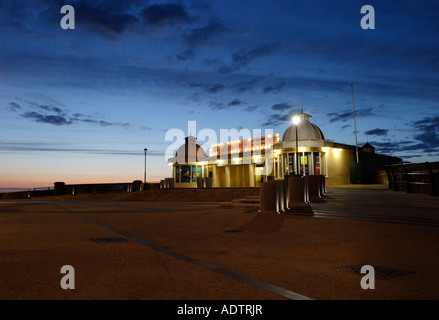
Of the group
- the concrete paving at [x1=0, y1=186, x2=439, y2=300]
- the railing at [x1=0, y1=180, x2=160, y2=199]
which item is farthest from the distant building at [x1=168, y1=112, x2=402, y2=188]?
the concrete paving at [x1=0, y1=186, x2=439, y2=300]

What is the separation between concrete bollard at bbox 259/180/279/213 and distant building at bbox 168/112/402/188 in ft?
43.3

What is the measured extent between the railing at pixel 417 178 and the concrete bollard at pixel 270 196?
9501 mm

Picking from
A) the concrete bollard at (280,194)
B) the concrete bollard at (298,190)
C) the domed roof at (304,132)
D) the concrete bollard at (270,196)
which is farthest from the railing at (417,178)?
the domed roof at (304,132)

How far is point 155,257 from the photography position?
217 inches

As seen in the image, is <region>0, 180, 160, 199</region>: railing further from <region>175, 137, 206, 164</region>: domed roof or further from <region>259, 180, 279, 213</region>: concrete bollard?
<region>259, 180, 279, 213</region>: concrete bollard

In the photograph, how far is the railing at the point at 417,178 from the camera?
16.6m

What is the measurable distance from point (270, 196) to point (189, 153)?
31.8 meters

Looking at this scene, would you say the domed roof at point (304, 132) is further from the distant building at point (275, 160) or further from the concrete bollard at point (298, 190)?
the concrete bollard at point (298, 190)

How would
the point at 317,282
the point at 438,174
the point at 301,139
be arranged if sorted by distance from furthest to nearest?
the point at 301,139 → the point at 438,174 → the point at 317,282

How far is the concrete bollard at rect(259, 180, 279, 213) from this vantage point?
40.2 ft
